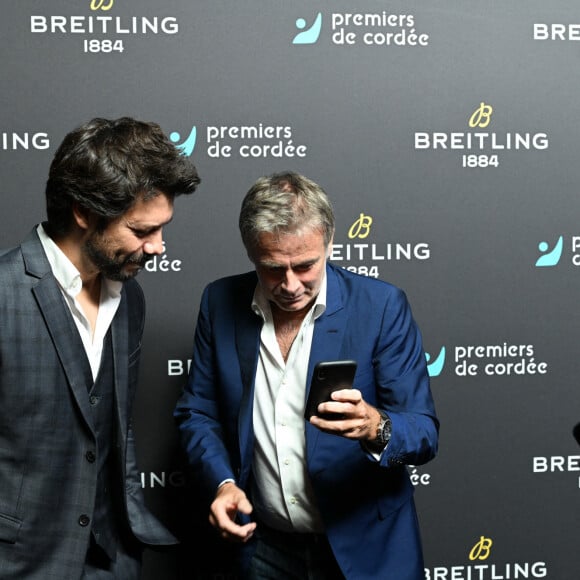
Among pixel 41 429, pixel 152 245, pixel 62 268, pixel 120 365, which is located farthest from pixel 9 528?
pixel 152 245

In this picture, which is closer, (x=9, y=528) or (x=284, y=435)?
(x=9, y=528)

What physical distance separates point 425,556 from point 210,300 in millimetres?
1280

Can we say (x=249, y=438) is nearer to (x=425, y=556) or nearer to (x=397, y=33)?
(x=425, y=556)

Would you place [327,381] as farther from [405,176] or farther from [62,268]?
[405,176]

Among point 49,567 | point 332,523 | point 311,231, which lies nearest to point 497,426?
point 332,523

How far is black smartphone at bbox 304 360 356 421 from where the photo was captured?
1.61 meters

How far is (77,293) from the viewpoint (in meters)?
1.68

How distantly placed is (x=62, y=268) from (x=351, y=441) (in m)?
0.75

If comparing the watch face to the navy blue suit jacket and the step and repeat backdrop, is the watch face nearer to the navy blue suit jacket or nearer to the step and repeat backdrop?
the navy blue suit jacket

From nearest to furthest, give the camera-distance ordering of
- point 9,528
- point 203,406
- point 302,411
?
point 9,528
point 302,411
point 203,406

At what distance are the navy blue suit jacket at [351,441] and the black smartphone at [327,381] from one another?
17 cm

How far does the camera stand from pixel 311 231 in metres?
1.78

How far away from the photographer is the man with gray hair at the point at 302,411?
1788mm

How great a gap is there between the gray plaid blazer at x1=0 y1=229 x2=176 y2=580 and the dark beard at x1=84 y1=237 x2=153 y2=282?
10cm
